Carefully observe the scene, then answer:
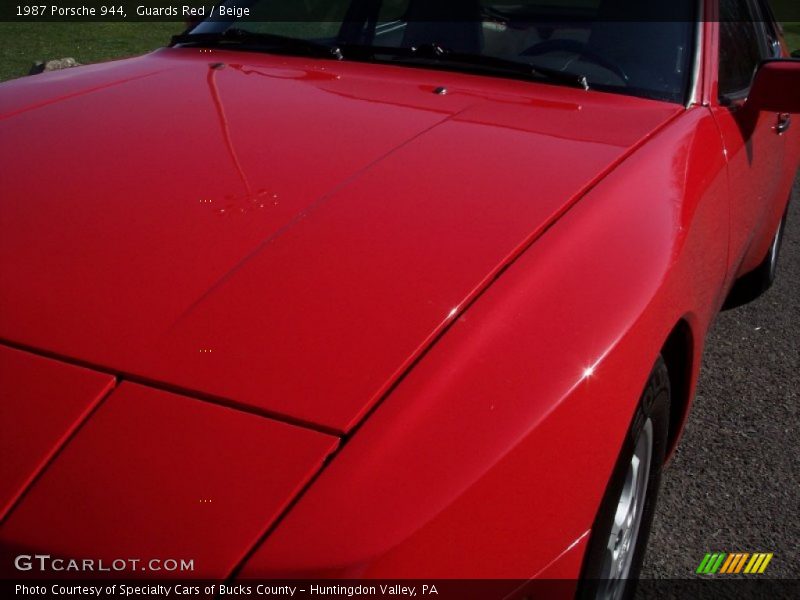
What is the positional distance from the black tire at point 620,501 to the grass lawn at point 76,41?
741 cm

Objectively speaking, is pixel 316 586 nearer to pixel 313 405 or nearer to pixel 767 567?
pixel 313 405

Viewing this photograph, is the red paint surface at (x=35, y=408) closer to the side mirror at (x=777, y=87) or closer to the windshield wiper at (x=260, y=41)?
the windshield wiper at (x=260, y=41)

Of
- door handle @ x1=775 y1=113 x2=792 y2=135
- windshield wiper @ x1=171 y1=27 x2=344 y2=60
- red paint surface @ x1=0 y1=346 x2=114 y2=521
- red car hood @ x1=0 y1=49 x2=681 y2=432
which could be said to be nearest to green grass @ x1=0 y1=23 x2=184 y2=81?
windshield wiper @ x1=171 y1=27 x2=344 y2=60

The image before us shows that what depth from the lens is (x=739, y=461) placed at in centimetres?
231


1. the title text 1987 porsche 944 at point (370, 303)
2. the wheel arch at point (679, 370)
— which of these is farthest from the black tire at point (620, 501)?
the wheel arch at point (679, 370)

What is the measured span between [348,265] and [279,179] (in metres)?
0.35

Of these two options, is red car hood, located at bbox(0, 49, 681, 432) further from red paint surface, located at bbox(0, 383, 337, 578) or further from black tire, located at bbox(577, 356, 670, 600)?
black tire, located at bbox(577, 356, 670, 600)

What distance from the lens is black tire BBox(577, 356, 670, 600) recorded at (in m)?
1.25

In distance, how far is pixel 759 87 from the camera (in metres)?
2.20

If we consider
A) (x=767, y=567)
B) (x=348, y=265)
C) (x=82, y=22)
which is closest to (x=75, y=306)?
(x=348, y=265)

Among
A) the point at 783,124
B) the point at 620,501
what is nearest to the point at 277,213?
the point at 620,501

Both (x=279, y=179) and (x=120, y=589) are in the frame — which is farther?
(x=279, y=179)

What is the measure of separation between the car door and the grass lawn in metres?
6.72

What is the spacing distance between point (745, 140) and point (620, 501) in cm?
122
